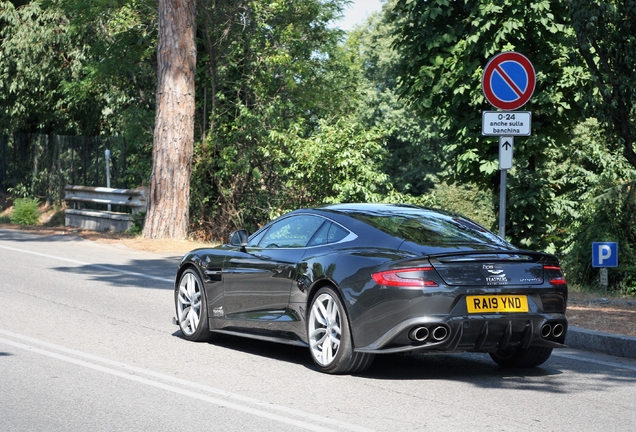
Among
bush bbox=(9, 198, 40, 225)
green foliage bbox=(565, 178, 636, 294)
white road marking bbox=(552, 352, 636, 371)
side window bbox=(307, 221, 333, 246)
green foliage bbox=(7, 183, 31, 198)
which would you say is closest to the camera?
side window bbox=(307, 221, 333, 246)

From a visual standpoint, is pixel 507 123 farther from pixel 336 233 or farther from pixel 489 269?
pixel 489 269

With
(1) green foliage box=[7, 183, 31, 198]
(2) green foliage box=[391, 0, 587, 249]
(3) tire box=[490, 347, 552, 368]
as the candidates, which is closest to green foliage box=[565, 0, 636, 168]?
(2) green foliage box=[391, 0, 587, 249]

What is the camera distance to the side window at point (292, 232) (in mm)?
8438

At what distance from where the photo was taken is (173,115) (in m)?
21.2

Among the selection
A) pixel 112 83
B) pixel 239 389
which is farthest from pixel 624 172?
pixel 239 389

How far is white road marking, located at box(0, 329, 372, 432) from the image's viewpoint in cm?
607

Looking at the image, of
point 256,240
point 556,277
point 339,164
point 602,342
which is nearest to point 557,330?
point 556,277

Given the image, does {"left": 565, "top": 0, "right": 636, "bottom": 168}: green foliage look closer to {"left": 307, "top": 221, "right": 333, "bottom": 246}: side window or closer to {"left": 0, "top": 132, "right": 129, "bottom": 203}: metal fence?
{"left": 307, "top": 221, "right": 333, "bottom": 246}: side window

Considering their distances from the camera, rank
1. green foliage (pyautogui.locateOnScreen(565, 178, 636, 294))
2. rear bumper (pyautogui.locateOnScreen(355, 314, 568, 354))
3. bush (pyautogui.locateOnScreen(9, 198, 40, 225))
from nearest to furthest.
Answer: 1. rear bumper (pyautogui.locateOnScreen(355, 314, 568, 354))
2. green foliage (pyautogui.locateOnScreen(565, 178, 636, 294))
3. bush (pyautogui.locateOnScreen(9, 198, 40, 225))

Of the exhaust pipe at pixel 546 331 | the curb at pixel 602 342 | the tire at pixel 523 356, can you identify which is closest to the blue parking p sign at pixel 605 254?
the curb at pixel 602 342

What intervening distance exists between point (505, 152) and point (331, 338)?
411cm

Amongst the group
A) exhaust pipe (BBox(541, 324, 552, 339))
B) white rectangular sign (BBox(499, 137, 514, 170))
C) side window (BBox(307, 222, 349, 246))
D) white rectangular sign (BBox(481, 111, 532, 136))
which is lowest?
exhaust pipe (BBox(541, 324, 552, 339))

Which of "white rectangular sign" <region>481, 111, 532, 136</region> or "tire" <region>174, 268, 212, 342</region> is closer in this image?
"tire" <region>174, 268, 212, 342</region>

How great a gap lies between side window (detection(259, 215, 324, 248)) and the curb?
9.24 ft
